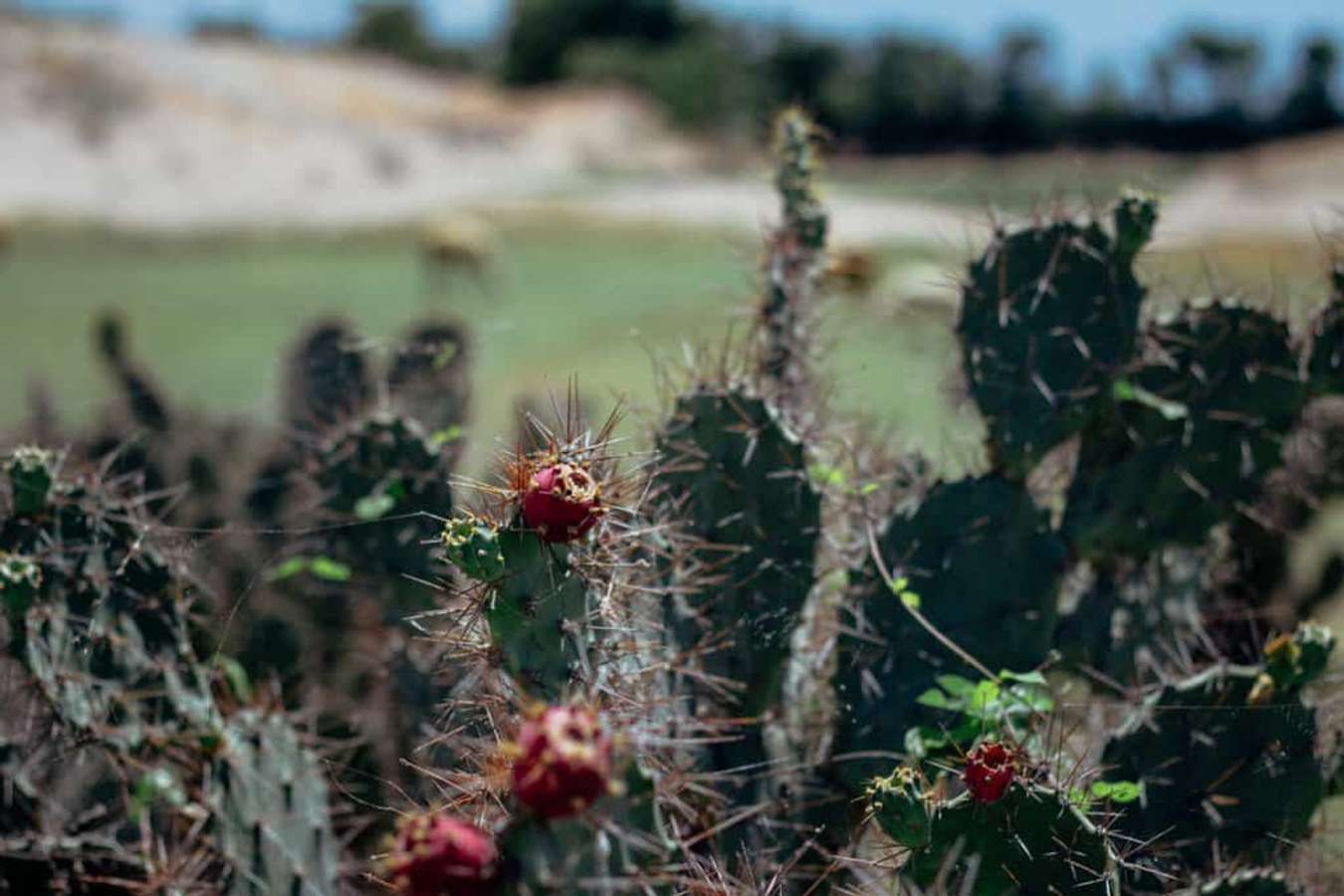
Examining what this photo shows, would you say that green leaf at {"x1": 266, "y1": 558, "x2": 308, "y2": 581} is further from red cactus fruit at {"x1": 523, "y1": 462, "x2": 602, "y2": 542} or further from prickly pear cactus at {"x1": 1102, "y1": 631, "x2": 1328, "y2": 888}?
prickly pear cactus at {"x1": 1102, "y1": 631, "x2": 1328, "y2": 888}

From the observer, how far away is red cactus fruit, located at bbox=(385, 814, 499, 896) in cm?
130

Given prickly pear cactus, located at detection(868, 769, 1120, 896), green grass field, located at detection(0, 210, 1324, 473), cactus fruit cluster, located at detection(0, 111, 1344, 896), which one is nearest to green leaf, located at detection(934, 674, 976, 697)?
cactus fruit cluster, located at detection(0, 111, 1344, 896)

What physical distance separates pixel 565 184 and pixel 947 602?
33053mm

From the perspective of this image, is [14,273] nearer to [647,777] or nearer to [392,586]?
[392,586]

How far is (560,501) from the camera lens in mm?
1589

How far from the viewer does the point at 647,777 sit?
143 centimetres

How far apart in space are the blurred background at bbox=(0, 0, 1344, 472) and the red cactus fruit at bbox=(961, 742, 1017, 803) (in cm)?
103

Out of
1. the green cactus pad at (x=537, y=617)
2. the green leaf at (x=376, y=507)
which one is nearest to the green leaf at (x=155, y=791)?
the green leaf at (x=376, y=507)

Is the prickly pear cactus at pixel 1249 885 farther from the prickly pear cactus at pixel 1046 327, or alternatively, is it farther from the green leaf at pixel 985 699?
the prickly pear cactus at pixel 1046 327

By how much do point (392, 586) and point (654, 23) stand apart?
67602 millimetres

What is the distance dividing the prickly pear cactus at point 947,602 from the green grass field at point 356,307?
10.5 feet

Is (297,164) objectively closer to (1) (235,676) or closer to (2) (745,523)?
(1) (235,676)

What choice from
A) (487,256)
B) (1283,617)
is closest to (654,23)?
(487,256)

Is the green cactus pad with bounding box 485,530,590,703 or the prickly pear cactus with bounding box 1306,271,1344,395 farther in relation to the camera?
the prickly pear cactus with bounding box 1306,271,1344,395
